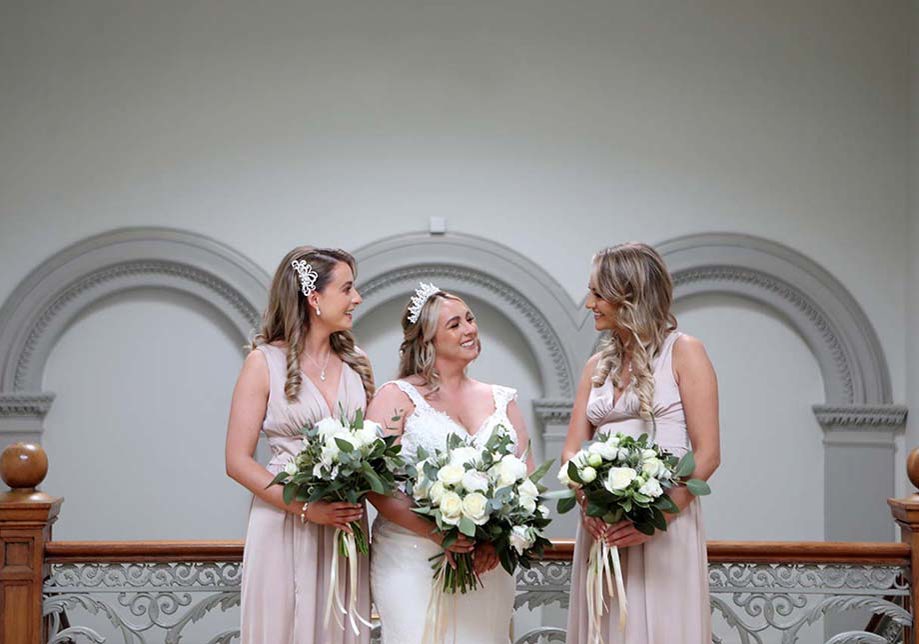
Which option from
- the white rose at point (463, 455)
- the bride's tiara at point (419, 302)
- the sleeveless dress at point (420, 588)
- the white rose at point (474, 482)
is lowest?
the sleeveless dress at point (420, 588)

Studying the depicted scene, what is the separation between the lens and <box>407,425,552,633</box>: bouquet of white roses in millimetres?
3680

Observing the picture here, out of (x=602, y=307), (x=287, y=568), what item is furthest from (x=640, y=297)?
(x=287, y=568)

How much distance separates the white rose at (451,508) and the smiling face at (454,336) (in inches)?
31.7

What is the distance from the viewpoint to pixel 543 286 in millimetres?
8117

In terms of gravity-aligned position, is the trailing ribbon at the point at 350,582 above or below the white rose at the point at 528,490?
below

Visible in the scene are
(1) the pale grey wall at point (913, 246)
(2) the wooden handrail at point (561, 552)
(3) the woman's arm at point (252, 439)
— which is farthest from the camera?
(1) the pale grey wall at point (913, 246)

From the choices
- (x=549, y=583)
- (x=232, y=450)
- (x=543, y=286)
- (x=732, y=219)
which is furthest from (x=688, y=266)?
(x=232, y=450)

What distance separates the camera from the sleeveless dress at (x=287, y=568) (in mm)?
4039

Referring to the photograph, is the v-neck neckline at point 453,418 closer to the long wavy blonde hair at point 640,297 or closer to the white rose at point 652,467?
the long wavy blonde hair at point 640,297

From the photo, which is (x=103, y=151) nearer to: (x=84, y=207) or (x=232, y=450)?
(x=84, y=207)

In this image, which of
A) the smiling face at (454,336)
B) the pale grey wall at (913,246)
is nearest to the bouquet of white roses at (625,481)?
the smiling face at (454,336)

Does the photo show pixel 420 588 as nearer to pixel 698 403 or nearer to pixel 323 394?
pixel 323 394

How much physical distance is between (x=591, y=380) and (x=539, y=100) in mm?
4386

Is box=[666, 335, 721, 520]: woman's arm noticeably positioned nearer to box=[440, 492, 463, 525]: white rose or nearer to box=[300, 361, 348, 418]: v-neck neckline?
box=[440, 492, 463, 525]: white rose
